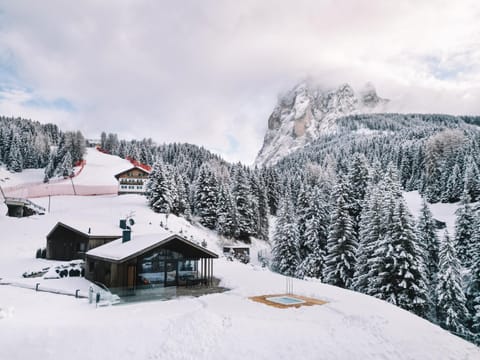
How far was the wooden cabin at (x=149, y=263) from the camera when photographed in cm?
2222

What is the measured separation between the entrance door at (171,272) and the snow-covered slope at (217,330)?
3830mm

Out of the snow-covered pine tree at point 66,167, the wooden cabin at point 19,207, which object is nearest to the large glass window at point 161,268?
the wooden cabin at point 19,207

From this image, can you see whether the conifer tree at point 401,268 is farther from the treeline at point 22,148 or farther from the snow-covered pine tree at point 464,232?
the treeline at point 22,148

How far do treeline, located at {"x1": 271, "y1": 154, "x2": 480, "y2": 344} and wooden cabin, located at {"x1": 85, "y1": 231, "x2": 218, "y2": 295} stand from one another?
1458 cm

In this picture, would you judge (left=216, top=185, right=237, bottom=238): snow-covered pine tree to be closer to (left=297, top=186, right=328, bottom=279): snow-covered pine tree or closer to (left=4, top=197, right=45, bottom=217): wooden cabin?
(left=297, top=186, right=328, bottom=279): snow-covered pine tree

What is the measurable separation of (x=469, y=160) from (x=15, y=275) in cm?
7317

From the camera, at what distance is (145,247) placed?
862 inches

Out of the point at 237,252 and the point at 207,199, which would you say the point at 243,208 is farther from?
the point at 237,252

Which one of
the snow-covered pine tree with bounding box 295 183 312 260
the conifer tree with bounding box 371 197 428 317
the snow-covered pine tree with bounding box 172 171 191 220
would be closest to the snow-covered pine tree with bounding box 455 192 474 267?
the conifer tree with bounding box 371 197 428 317

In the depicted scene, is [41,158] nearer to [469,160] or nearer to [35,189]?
[35,189]

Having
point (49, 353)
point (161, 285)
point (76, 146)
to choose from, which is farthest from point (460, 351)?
point (76, 146)

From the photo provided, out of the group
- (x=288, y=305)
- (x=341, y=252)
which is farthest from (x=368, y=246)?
(x=288, y=305)

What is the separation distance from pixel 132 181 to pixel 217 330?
60.5m

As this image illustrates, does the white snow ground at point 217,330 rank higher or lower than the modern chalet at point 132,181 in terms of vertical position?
lower
